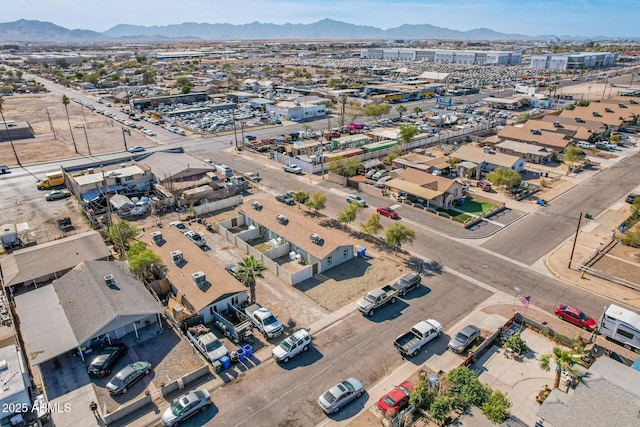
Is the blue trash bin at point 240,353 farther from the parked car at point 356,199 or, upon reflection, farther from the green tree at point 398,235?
the parked car at point 356,199

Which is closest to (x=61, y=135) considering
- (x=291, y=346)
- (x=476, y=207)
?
(x=291, y=346)

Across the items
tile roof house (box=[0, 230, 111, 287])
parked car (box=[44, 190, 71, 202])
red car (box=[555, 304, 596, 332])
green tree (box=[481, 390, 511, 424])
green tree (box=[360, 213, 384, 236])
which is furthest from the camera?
parked car (box=[44, 190, 71, 202])

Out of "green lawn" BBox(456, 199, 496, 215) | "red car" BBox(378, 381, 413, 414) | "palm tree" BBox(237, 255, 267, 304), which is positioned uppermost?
"palm tree" BBox(237, 255, 267, 304)

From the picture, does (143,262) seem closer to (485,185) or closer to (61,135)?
(485,185)

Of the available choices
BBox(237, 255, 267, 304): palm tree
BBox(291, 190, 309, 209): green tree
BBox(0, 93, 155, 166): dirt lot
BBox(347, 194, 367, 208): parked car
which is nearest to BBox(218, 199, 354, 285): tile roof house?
BBox(237, 255, 267, 304): palm tree

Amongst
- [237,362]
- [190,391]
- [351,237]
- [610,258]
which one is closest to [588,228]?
[610,258]

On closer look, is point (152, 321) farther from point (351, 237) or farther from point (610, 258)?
point (610, 258)

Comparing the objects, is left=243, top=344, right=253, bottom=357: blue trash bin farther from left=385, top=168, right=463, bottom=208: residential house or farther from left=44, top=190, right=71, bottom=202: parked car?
left=44, top=190, right=71, bottom=202: parked car

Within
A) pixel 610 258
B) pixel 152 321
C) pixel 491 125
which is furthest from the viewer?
pixel 491 125
